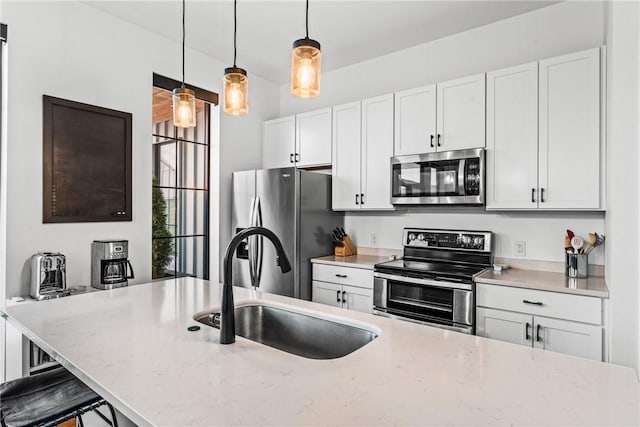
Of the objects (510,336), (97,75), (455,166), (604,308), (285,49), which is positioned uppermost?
(285,49)

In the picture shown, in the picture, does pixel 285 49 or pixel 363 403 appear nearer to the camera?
pixel 363 403

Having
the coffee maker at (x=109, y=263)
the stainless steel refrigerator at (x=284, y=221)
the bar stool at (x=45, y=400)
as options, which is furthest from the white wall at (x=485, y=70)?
the bar stool at (x=45, y=400)

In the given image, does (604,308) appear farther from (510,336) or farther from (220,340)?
(220,340)

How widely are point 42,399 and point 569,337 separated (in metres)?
2.60

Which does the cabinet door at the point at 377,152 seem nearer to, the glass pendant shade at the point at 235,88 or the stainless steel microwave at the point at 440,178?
the stainless steel microwave at the point at 440,178

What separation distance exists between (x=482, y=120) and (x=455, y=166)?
1.24 feet

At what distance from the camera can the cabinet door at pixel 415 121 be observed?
3041mm

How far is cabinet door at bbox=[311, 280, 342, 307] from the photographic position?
3.26 meters

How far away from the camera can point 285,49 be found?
140 inches

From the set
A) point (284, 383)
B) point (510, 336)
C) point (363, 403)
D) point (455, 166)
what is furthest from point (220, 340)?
point (455, 166)

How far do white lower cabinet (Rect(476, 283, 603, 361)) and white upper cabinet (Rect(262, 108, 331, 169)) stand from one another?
193 cm

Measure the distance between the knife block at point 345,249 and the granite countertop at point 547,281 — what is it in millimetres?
1304

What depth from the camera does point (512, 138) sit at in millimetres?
2684

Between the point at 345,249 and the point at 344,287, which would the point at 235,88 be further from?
the point at 345,249
